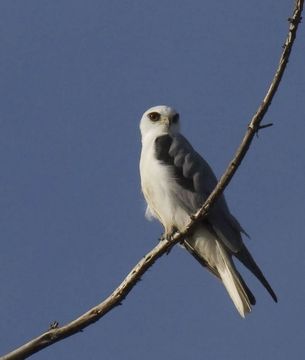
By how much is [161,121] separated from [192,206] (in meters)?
1.69

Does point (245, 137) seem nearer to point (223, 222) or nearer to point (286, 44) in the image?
point (286, 44)

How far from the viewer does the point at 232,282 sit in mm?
7492

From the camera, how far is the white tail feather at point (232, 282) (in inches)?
282

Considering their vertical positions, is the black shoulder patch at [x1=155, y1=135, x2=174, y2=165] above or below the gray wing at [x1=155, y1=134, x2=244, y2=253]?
above

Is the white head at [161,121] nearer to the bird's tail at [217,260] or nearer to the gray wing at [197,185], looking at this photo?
the gray wing at [197,185]

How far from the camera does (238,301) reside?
23.6ft

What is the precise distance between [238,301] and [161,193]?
1.25 m

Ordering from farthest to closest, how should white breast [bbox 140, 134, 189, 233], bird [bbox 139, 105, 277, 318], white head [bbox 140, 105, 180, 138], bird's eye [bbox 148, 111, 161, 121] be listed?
bird's eye [bbox 148, 111, 161, 121] → white head [bbox 140, 105, 180, 138] → white breast [bbox 140, 134, 189, 233] → bird [bbox 139, 105, 277, 318]

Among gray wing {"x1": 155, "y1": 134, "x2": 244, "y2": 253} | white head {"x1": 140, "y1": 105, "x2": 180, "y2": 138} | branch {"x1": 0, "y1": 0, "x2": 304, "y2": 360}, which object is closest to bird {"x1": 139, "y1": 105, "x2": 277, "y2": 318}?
gray wing {"x1": 155, "y1": 134, "x2": 244, "y2": 253}

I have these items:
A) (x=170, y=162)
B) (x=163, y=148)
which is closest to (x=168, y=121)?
(x=163, y=148)

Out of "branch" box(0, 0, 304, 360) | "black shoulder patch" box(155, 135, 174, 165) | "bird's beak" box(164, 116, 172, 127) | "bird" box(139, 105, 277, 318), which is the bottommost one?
"branch" box(0, 0, 304, 360)

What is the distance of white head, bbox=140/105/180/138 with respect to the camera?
929 cm

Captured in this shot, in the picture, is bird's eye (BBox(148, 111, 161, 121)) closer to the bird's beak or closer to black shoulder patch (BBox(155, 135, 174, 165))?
the bird's beak

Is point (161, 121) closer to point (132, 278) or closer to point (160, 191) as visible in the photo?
point (160, 191)
